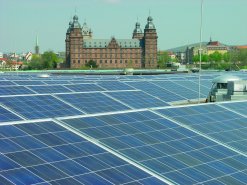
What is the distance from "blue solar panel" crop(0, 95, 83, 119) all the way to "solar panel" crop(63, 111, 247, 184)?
6575 mm

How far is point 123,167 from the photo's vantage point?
16.1 metres

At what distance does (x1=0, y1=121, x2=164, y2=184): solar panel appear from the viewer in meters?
14.2

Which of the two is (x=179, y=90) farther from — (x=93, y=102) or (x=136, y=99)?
(x=93, y=102)

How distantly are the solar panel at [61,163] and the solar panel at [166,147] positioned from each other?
39.6 inches

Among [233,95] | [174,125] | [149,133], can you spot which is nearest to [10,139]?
[149,133]

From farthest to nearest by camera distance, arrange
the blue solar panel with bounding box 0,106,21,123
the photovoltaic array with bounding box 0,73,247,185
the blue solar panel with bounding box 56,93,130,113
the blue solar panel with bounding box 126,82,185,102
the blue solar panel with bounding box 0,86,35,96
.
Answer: the blue solar panel with bounding box 126,82,185,102, the blue solar panel with bounding box 0,86,35,96, the blue solar panel with bounding box 56,93,130,113, the blue solar panel with bounding box 0,106,21,123, the photovoltaic array with bounding box 0,73,247,185

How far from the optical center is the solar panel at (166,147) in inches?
666

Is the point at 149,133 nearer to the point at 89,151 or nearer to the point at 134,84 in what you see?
the point at 89,151

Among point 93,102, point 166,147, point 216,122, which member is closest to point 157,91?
point 93,102

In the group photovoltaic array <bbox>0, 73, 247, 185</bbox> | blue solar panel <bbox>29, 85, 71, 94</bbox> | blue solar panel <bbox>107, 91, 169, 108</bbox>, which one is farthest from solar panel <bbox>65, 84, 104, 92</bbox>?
photovoltaic array <bbox>0, 73, 247, 185</bbox>

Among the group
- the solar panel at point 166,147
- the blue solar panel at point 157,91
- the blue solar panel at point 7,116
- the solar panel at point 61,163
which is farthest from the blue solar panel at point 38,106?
the blue solar panel at point 157,91

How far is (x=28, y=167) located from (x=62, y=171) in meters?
1.06

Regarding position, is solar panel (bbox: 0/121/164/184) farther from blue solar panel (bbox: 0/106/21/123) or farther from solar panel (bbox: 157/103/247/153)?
solar panel (bbox: 157/103/247/153)

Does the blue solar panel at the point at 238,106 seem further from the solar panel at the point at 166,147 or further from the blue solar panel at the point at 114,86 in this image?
the blue solar panel at the point at 114,86
